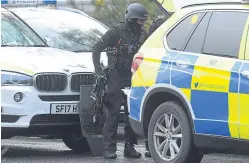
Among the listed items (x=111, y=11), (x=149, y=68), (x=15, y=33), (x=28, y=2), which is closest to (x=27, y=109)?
(x=15, y=33)

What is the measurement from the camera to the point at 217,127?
757 cm

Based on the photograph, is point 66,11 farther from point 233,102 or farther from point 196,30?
point 233,102

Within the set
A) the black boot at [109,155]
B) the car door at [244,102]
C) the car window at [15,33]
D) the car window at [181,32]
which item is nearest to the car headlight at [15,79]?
the car window at [15,33]

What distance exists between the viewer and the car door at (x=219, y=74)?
739cm

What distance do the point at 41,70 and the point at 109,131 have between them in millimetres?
998

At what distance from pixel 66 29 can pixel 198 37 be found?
3.57 m

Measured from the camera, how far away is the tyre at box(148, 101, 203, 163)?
7906mm

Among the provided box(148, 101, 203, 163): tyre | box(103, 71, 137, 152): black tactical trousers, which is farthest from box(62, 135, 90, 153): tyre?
box(148, 101, 203, 163): tyre

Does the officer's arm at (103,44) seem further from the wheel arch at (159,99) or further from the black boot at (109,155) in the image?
the wheel arch at (159,99)

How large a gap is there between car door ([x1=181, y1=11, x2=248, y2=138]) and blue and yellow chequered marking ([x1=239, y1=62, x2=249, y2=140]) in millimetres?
40

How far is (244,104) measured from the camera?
724 centimetres

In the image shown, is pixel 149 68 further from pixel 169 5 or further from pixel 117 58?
pixel 117 58

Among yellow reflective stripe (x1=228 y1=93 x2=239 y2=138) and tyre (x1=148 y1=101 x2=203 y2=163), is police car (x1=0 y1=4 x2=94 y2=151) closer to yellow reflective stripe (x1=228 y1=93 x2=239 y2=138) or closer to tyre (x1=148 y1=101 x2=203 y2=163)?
tyre (x1=148 y1=101 x2=203 y2=163)

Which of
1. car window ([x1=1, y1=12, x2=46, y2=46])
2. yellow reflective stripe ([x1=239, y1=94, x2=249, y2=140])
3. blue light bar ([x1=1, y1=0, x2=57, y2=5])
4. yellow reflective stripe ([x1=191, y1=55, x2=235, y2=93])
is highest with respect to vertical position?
blue light bar ([x1=1, y1=0, x2=57, y2=5])
